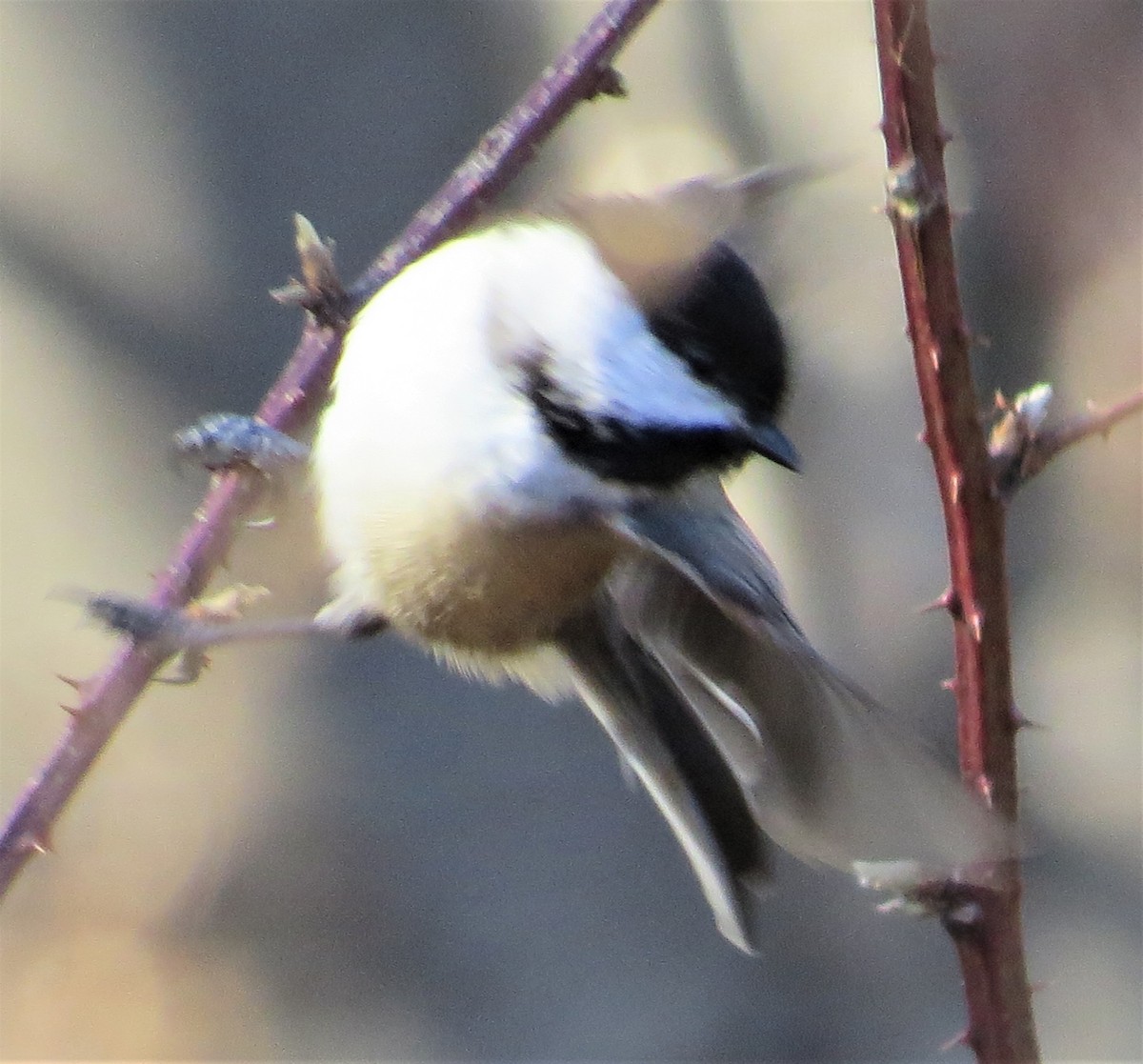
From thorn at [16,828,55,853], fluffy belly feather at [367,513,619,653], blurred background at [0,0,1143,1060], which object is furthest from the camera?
blurred background at [0,0,1143,1060]

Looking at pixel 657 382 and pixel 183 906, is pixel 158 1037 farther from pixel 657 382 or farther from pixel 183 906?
pixel 657 382

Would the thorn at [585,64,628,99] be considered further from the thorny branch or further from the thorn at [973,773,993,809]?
the thorn at [973,773,993,809]

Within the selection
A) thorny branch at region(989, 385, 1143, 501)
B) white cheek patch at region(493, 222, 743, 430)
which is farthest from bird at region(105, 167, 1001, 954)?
thorny branch at region(989, 385, 1143, 501)

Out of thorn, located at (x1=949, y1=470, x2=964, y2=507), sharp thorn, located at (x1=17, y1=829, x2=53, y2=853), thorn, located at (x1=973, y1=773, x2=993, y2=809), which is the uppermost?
thorn, located at (x1=949, y1=470, x2=964, y2=507)

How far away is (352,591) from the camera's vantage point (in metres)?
0.71

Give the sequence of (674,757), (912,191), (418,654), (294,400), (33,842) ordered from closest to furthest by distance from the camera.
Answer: (912,191) → (33,842) → (294,400) → (674,757) → (418,654)

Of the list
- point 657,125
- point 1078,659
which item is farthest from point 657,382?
point 1078,659

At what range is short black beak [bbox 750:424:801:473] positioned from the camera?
0.53 meters

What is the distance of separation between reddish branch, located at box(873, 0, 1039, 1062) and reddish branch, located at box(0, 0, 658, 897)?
0.62ft

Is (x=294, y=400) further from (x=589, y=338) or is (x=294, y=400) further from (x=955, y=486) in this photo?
(x=955, y=486)

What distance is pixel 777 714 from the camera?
0.58 meters

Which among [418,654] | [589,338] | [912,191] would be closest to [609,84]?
[589,338]

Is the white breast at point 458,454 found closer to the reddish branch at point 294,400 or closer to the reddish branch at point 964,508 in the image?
the reddish branch at point 294,400

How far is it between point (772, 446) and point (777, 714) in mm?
136
